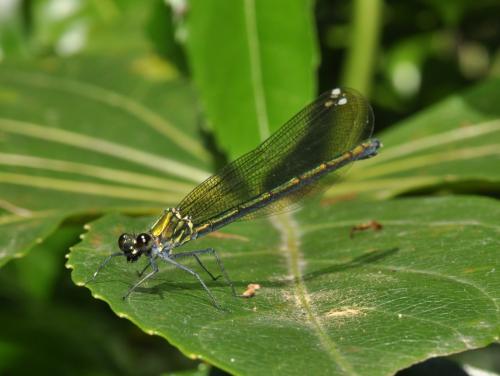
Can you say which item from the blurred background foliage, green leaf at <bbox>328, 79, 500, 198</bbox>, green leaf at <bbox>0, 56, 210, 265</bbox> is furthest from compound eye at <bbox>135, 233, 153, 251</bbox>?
the blurred background foliage

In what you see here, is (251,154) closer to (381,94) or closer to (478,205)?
(478,205)

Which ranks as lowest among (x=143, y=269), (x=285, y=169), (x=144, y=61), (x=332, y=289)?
(x=285, y=169)

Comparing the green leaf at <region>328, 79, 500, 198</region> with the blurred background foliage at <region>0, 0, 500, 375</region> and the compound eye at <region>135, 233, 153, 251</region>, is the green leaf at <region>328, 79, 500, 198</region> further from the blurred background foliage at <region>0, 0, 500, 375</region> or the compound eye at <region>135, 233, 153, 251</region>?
→ the compound eye at <region>135, 233, 153, 251</region>

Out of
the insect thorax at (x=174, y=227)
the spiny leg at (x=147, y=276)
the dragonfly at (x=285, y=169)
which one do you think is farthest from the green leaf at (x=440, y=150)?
the spiny leg at (x=147, y=276)

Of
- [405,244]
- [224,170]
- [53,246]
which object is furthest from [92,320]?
[405,244]

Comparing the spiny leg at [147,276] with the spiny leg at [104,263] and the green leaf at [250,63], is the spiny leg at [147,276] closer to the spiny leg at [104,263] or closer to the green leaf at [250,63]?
the spiny leg at [104,263]

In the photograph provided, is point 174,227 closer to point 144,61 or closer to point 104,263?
point 104,263

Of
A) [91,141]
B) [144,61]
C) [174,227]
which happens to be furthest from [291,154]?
[144,61]
